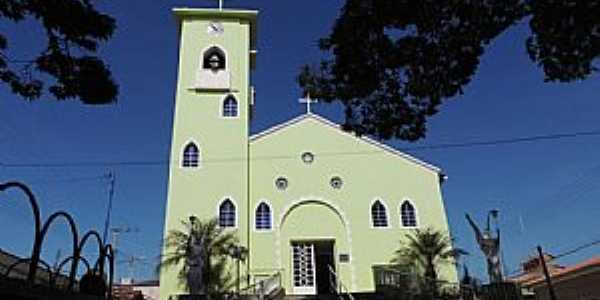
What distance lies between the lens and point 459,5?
6.57 m

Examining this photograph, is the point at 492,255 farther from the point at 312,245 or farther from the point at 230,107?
the point at 230,107

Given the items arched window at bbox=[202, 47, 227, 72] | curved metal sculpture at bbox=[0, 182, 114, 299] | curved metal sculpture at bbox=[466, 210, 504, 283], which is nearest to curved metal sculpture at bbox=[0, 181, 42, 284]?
curved metal sculpture at bbox=[0, 182, 114, 299]

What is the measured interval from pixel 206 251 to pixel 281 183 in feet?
16.9

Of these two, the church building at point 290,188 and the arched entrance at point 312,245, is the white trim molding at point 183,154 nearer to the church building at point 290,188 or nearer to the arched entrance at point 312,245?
the church building at point 290,188

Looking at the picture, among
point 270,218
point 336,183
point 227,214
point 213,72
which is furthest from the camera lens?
point 213,72

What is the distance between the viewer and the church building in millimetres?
23672

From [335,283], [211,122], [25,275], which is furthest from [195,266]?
[25,275]

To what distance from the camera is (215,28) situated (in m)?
28.5

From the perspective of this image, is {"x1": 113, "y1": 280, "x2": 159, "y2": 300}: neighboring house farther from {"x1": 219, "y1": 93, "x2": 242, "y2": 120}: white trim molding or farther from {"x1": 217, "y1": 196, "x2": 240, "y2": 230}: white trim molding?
{"x1": 219, "y1": 93, "x2": 242, "y2": 120}: white trim molding

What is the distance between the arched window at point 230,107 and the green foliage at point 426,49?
1865 centimetres

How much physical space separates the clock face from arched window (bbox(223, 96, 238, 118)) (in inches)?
169

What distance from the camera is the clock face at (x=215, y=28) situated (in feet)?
93.1

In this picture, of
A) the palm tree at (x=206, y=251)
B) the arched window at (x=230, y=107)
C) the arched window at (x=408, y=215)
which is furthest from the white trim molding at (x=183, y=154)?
the arched window at (x=408, y=215)

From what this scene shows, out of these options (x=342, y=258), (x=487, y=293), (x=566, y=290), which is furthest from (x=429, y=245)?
(x=487, y=293)
